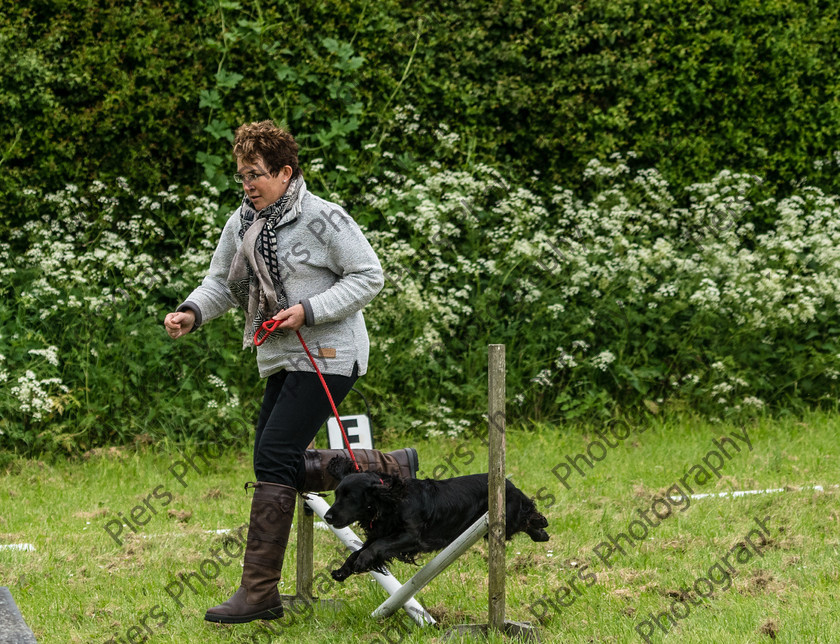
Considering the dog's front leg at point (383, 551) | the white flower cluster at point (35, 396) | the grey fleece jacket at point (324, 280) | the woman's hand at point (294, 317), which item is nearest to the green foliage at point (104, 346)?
the white flower cluster at point (35, 396)

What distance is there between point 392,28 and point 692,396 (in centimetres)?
380

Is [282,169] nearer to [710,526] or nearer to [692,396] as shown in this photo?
[710,526]

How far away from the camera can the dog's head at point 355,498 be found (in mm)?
3547

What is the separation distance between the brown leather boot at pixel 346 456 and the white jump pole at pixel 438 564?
489 millimetres

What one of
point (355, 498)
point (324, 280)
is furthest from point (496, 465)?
point (324, 280)

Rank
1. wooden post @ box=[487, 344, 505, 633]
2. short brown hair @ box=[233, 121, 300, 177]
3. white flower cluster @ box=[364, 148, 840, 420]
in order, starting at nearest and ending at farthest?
wooden post @ box=[487, 344, 505, 633], short brown hair @ box=[233, 121, 300, 177], white flower cluster @ box=[364, 148, 840, 420]

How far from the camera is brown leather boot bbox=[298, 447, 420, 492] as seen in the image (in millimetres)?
3852

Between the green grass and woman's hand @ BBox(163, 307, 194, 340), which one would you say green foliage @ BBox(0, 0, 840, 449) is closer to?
the green grass

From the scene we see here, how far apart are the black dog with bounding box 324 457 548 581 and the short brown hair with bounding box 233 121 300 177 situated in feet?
3.86

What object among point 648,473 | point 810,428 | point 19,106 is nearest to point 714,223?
point 810,428

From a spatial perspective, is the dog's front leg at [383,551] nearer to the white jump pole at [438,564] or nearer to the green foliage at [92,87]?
the white jump pole at [438,564]

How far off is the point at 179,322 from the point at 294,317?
0.58m

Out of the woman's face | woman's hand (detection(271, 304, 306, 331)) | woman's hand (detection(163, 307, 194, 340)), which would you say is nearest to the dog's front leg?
woman's hand (detection(271, 304, 306, 331))

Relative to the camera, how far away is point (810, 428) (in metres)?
7.06
